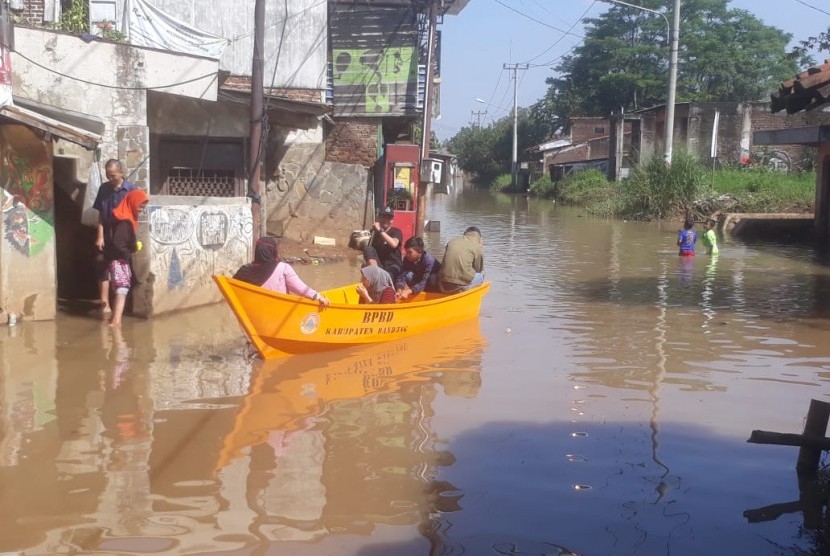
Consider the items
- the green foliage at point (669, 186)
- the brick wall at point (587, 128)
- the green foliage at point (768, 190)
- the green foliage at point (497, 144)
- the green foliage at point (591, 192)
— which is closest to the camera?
the green foliage at point (768, 190)

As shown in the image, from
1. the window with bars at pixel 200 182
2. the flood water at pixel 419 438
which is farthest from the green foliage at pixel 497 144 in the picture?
the flood water at pixel 419 438

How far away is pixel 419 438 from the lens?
6.66m

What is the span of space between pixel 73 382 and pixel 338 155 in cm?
1292

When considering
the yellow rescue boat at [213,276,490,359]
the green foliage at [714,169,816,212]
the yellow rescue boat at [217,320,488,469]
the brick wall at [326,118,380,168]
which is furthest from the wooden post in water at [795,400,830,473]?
the green foliage at [714,169,816,212]

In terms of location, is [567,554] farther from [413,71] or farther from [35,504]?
[413,71]

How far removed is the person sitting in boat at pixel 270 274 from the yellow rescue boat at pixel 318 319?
0.26 metres

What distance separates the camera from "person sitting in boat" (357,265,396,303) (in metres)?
10.4

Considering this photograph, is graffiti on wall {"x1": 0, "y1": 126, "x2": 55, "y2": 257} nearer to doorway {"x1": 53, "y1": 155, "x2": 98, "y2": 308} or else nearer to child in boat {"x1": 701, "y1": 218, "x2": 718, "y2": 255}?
doorway {"x1": 53, "y1": 155, "x2": 98, "y2": 308}

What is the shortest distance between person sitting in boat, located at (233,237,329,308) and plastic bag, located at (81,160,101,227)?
11.3 feet

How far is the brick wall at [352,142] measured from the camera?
20.2m

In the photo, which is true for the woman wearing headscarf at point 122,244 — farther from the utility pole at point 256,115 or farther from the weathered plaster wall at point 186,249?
the utility pole at point 256,115

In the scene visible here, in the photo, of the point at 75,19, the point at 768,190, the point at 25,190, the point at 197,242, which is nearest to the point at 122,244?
the point at 25,190

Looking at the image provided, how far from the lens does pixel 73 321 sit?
34.3ft

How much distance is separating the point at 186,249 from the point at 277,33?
32.4ft
